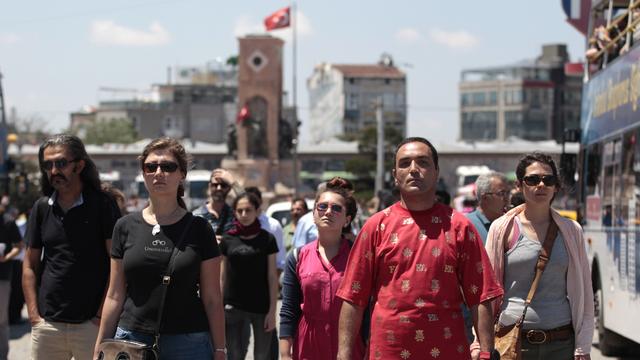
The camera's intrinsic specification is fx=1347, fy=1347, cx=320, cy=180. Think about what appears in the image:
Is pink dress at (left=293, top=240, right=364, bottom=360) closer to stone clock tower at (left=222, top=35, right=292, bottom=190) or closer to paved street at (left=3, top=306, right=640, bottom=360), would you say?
paved street at (left=3, top=306, right=640, bottom=360)

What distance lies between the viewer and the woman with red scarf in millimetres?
9477

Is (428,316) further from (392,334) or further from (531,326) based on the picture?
(531,326)

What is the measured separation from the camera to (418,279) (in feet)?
17.8

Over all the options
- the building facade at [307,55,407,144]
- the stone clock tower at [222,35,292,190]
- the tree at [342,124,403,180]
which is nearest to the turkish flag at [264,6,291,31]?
the stone clock tower at [222,35,292,190]

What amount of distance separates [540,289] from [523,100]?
14326 cm

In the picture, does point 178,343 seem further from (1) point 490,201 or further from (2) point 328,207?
(1) point 490,201

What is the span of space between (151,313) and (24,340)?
10010mm

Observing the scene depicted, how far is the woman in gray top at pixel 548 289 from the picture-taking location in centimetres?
672

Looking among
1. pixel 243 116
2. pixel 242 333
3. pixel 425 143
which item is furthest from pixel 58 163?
pixel 243 116

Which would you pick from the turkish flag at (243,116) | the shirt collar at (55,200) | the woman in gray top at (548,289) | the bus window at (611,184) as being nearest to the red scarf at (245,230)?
the shirt collar at (55,200)

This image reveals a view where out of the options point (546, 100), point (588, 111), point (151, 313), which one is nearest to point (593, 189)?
point (588, 111)

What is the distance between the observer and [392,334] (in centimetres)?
548

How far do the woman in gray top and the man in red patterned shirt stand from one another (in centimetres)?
116

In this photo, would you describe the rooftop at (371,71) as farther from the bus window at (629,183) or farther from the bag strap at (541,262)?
the bag strap at (541,262)
